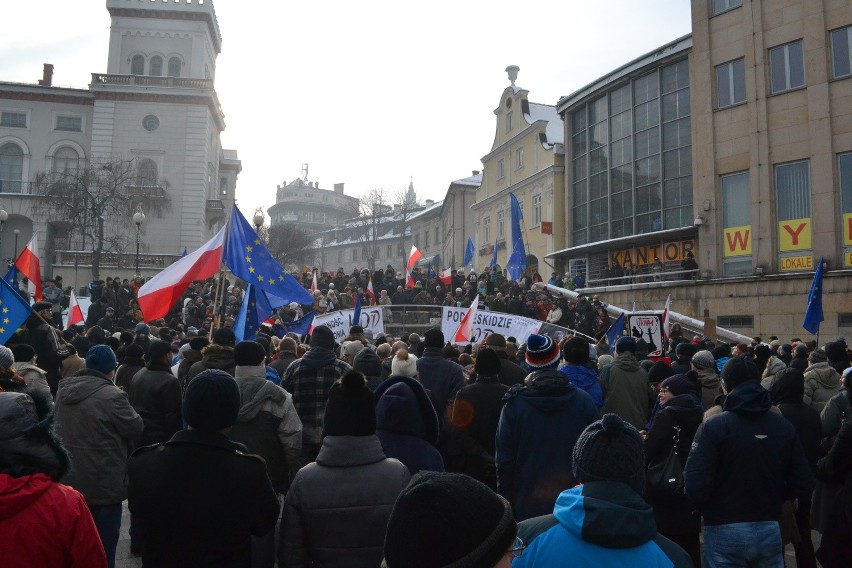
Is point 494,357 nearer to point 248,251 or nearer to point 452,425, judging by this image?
point 452,425

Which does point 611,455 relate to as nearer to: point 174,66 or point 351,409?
point 351,409

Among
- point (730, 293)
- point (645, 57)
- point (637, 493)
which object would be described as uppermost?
point (645, 57)

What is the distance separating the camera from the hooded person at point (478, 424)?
19.7 ft

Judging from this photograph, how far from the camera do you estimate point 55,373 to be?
940 cm

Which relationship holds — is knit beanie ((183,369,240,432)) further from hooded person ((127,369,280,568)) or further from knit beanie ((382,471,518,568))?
knit beanie ((382,471,518,568))

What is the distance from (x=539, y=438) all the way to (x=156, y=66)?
187 feet

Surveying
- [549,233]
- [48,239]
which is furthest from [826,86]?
[48,239]

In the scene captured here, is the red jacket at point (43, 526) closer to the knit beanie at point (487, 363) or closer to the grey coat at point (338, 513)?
the grey coat at point (338, 513)

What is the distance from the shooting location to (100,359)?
5.48m

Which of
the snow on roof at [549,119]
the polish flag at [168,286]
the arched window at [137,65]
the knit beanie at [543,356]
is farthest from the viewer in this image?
the arched window at [137,65]

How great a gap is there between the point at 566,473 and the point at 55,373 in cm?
751

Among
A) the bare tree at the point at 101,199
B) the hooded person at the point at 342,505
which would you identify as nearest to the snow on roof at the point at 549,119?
the bare tree at the point at 101,199

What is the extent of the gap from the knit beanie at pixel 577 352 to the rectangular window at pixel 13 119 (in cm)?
5773

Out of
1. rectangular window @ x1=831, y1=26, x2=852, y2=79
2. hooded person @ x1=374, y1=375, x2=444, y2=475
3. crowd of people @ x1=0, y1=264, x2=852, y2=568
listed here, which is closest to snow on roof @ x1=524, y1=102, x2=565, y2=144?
rectangular window @ x1=831, y1=26, x2=852, y2=79
